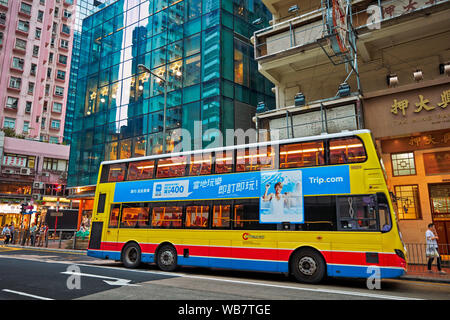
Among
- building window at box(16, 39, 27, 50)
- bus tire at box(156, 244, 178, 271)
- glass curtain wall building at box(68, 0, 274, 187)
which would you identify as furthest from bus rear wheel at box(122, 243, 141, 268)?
building window at box(16, 39, 27, 50)

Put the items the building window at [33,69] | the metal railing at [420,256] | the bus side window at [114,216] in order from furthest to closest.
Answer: the building window at [33,69]
the bus side window at [114,216]
the metal railing at [420,256]

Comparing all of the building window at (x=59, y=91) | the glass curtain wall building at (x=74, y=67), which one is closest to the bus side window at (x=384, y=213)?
the building window at (x=59, y=91)

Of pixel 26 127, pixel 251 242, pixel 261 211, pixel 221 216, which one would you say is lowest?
pixel 251 242

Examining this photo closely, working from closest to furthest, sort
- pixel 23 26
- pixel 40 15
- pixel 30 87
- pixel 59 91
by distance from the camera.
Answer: pixel 30 87 < pixel 23 26 < pixel 40 15 < pixel 59 91

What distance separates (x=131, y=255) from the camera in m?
12.7

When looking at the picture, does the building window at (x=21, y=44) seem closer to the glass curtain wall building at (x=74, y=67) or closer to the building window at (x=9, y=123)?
the building window at (x=9, y=123)

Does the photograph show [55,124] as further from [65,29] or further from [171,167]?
[171,167]

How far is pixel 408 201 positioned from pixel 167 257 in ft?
36.1

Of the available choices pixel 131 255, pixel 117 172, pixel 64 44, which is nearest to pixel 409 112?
pixel 117 172

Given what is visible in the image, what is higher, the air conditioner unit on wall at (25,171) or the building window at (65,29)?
the building window at (65,29)

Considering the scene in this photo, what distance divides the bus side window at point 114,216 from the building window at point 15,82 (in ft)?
142

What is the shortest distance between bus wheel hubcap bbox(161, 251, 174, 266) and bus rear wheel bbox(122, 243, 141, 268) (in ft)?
3.69

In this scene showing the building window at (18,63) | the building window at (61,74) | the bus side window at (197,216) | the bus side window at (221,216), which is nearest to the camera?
the bus side window at (221,216)

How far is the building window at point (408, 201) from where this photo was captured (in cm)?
1434
